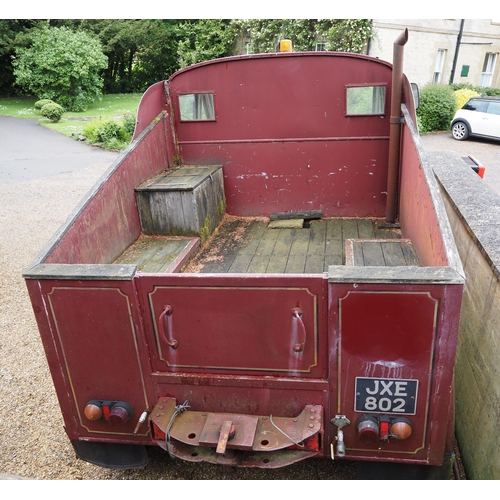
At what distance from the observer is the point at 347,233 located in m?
4.50

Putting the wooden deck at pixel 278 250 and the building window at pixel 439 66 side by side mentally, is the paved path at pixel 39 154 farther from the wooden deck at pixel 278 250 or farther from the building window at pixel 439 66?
the building window at pixel 439 66

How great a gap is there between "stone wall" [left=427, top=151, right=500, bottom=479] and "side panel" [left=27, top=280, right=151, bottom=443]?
2033 millimetres

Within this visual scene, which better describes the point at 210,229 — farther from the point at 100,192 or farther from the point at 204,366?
the point at 204,366

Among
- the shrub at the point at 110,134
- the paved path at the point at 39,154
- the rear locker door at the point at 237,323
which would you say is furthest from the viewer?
the shrub at the point at 110,134

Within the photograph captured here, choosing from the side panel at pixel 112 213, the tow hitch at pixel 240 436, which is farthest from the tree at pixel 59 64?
the tow hitch at pixel 240 436

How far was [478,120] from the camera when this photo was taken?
14438mm

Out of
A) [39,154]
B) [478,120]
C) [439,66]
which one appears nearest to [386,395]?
[478,120]

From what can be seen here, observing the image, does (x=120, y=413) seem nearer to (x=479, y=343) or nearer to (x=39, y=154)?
(x=479, y=343)

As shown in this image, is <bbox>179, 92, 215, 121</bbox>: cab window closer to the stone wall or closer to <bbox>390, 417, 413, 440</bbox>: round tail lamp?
the stone wall

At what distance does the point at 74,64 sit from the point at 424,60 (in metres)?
16.0

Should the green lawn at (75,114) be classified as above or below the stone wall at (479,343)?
below

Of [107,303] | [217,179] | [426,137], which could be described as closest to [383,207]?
[217,179]

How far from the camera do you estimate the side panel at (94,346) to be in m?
2.41

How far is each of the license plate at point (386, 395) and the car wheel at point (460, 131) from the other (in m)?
14.7
